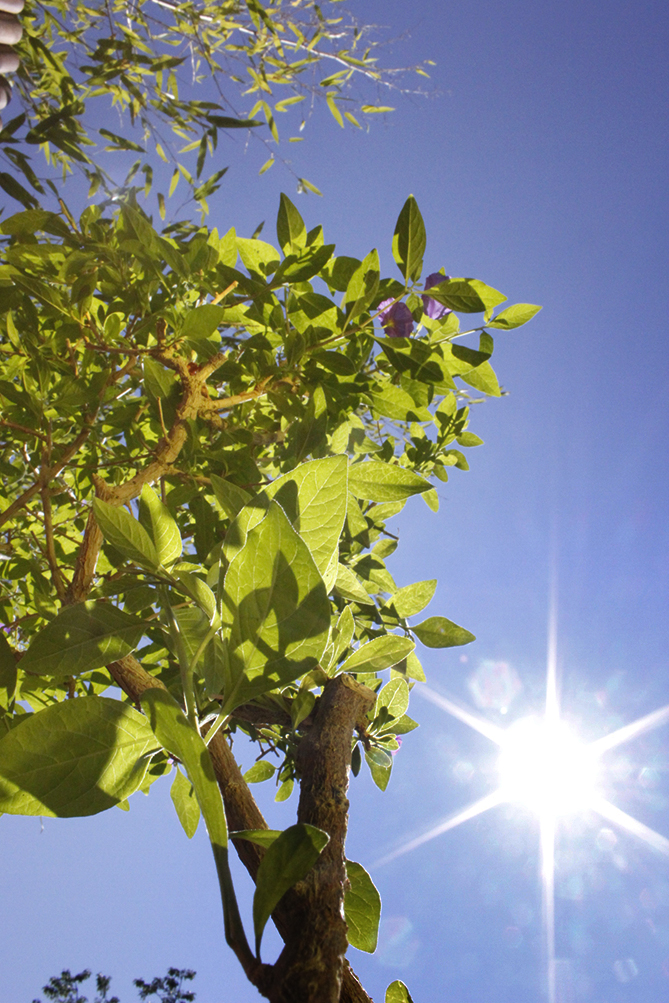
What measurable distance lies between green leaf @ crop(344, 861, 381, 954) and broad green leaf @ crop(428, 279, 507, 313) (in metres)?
0.74

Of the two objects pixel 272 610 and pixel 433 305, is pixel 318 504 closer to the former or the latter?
pixel 272 610

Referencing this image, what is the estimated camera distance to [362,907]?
19.3 inches

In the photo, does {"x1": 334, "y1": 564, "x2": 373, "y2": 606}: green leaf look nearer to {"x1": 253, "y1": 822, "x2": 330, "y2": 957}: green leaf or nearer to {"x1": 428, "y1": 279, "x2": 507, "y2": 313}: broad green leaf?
{"x1": 253, "y1": 822, "x2": 330, "y2": 957}: green leaf

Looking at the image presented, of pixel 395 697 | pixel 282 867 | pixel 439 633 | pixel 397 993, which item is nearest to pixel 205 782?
pixel 282 867

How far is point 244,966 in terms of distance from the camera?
0.95ft

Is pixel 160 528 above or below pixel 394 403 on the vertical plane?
below

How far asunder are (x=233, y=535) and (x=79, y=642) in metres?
0.19

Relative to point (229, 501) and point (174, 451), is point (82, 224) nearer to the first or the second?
point (174, 451)

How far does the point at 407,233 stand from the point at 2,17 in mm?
810

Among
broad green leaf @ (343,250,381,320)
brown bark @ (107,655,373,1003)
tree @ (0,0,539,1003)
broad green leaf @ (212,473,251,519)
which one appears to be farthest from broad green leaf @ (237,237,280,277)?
brown bark @ (107,655,373,1003)

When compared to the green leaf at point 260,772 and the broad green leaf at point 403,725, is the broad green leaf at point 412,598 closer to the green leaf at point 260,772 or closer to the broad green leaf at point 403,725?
the broad green leaf at point 403,725

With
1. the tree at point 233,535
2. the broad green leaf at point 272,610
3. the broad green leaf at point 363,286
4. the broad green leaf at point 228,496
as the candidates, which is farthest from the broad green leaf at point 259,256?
the broad green leaf at point 272,610

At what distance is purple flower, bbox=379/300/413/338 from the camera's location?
1005 millimetres

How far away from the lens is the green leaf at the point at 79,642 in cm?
50
